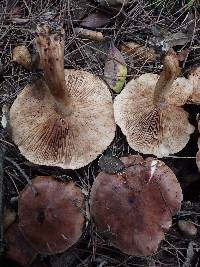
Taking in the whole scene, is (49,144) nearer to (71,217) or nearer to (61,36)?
(71,217)

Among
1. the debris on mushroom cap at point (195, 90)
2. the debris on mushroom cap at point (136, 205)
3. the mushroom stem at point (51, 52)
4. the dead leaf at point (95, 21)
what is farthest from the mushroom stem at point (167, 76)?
the dead leaf at point (95, 21)

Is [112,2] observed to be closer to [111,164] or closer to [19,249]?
[111,164]

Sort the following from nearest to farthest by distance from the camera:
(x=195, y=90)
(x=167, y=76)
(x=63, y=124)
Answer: (x=167, y=76)
(x=63, y=124)
(x=195, y=90)

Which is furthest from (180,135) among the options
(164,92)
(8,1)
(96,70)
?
(8,1)

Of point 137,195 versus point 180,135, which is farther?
point 180,135

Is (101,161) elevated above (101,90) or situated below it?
below

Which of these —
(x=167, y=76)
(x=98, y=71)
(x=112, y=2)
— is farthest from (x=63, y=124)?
(x=112, y=2)
